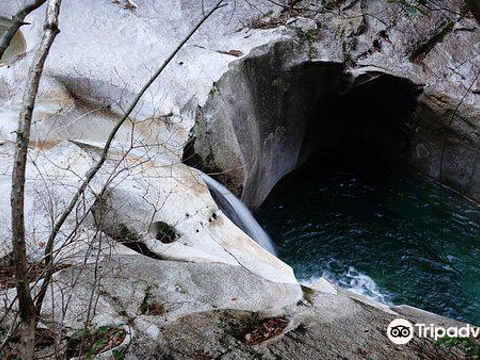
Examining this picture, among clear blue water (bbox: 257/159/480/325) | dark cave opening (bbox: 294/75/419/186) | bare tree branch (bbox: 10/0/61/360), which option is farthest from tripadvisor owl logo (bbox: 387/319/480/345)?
dark cave opening (bbox: 294/75/419/186)

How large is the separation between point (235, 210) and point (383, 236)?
2510 millimetres

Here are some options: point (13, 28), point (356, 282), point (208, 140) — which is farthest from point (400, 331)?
point (208, 140)

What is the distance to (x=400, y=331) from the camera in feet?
12.0

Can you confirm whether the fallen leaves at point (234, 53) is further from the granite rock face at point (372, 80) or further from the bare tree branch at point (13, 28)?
the bare tree branch at point (13, 28)

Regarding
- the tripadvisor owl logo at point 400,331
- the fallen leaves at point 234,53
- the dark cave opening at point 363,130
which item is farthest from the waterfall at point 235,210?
the tripadvisor owl logo at point 400,331

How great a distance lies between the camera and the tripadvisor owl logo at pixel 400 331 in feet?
11.6

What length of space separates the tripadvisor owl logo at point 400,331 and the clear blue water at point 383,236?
9.17 feet

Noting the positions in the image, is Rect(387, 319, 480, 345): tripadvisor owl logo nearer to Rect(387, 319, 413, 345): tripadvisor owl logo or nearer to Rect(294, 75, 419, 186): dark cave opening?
Rect(387, 319, 413, 345): tripadvisor owl logo

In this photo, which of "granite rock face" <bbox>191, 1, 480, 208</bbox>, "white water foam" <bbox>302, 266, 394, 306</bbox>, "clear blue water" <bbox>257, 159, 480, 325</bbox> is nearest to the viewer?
"white water foam" <bbox>302, 266, 394, 306</bbox>

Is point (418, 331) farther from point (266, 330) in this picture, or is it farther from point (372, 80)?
point (372, 80)

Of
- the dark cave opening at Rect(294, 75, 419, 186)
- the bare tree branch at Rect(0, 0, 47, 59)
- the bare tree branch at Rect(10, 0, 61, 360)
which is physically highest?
the bare tree branch at Rect(0, 0, 47, 59)

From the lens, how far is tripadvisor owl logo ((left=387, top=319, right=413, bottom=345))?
140 inches

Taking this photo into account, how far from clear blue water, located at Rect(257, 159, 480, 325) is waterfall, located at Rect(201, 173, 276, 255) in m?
0.58

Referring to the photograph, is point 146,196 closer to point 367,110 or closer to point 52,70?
point 52,70
